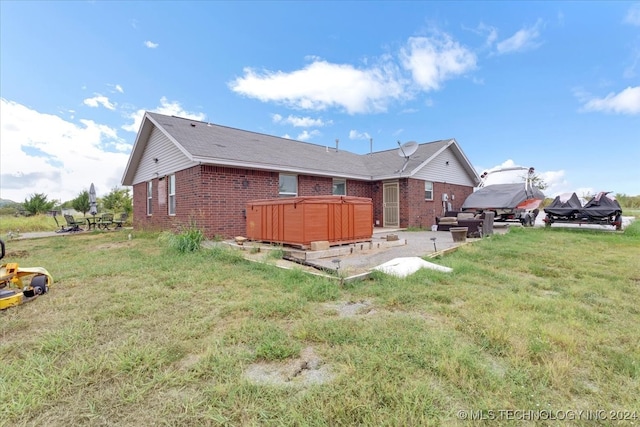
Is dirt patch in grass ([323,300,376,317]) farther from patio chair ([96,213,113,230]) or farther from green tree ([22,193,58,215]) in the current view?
green tree ([22,193,58,215])

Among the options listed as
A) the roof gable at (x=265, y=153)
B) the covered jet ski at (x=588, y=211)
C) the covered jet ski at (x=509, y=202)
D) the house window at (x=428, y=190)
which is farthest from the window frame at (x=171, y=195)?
the covered jet ski at (x=588, y=211)

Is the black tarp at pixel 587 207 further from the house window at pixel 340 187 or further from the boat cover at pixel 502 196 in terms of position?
the house window at pixel 340 187

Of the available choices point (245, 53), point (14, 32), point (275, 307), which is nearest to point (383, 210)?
point (245, 53)

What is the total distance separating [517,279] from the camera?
470 centimetres

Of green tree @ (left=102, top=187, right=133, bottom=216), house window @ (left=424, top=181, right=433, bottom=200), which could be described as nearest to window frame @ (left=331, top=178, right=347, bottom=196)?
house window @ (left=424, top=181, right=433, bottom=200)

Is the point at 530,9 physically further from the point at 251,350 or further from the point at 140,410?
the point at 140,410

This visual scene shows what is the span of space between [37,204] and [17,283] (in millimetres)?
26276

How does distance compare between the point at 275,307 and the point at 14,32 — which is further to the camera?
the point at 14,32

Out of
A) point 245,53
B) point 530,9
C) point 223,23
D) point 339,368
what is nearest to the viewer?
point 339,368

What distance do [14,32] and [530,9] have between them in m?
16.3

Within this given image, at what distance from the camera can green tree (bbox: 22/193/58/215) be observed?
876 inches

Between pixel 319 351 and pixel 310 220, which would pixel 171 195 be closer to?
pixel 310 220

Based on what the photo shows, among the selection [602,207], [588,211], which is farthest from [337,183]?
[602,207]

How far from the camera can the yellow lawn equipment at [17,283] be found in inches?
138
